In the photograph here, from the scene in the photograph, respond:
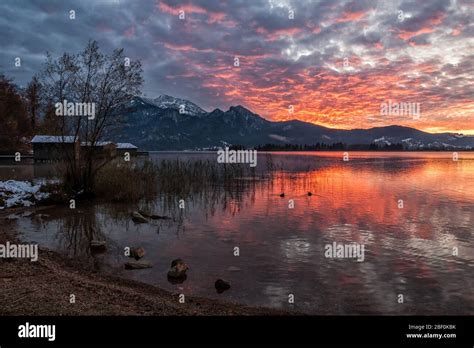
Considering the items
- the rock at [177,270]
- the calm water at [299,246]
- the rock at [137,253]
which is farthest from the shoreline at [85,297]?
the rock at [137,253]

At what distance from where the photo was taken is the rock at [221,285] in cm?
1193

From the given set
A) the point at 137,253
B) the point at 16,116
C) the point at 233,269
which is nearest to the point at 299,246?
the point at 233,269

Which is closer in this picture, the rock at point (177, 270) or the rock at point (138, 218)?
the rock at point (177, 270)

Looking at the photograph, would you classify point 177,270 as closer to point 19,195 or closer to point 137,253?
point 137,253

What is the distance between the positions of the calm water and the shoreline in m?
0.91

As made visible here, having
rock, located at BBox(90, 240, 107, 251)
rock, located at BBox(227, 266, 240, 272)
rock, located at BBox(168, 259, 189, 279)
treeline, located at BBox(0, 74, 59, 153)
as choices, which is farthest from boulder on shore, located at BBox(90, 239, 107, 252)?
treeline, located at BBox(0, 74, 59, 153)

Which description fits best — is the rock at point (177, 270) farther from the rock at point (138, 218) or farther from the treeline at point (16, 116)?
the treeline at point (16, 116)

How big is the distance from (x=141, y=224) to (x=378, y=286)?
14511 mm

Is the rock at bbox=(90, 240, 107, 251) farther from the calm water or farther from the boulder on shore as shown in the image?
the calm water

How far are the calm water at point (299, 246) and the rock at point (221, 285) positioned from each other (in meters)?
0.27

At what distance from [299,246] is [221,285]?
6.68 m

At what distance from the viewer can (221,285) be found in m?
12.0
